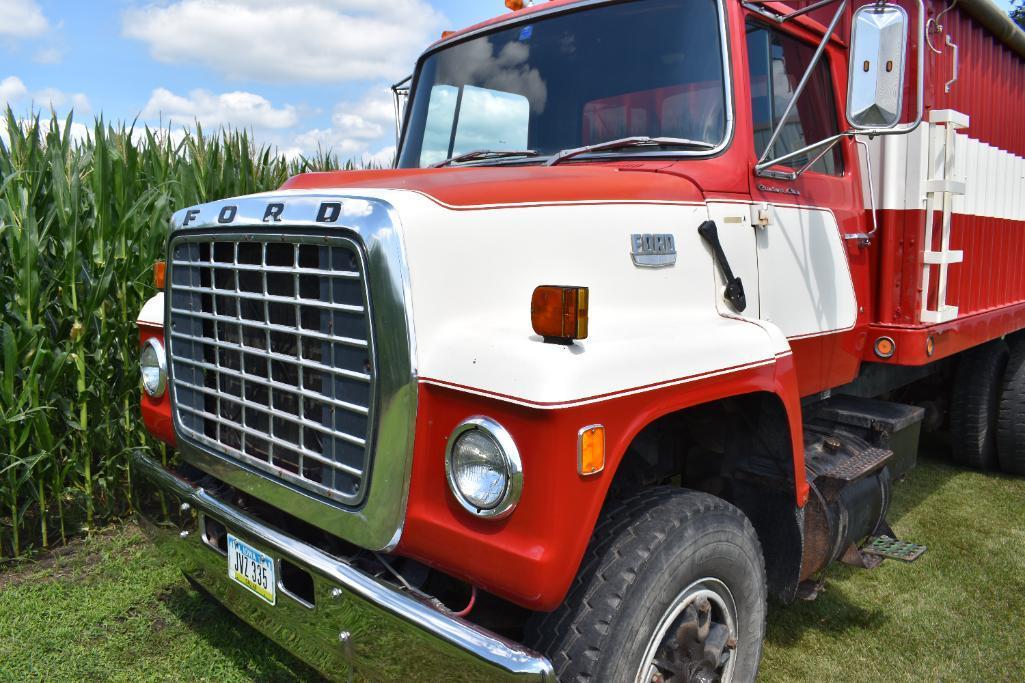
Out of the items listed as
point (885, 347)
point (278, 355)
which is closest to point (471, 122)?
point (278, 355)

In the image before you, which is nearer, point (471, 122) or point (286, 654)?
point (286, 654)

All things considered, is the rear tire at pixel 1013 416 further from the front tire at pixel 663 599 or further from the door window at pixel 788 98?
the front tire at pixel 663 599

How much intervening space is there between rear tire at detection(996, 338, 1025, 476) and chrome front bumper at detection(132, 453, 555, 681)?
484 centimetres

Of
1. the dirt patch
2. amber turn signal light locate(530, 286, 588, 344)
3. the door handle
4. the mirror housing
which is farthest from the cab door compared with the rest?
the dirt patch

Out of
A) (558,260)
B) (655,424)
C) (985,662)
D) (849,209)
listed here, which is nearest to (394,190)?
(558,260)

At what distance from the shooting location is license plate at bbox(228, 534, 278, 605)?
2402 millimetres

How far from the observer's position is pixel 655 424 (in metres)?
2.55

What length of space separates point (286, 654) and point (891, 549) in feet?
8.76

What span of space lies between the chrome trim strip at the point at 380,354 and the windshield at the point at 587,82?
42.8 inches

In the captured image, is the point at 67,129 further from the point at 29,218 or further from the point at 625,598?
the point at 625,598

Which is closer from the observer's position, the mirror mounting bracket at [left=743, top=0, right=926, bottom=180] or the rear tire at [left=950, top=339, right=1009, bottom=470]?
the mirror mounting bracket at [left=743, top=0, right=926, bottom=180]

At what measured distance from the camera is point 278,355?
2.34 m

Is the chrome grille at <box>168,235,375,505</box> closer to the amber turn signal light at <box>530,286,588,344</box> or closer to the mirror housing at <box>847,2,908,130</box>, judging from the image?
the amber turn signal light at <box>530,286,588,344</box>

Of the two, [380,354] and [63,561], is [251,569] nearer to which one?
[380,354]
